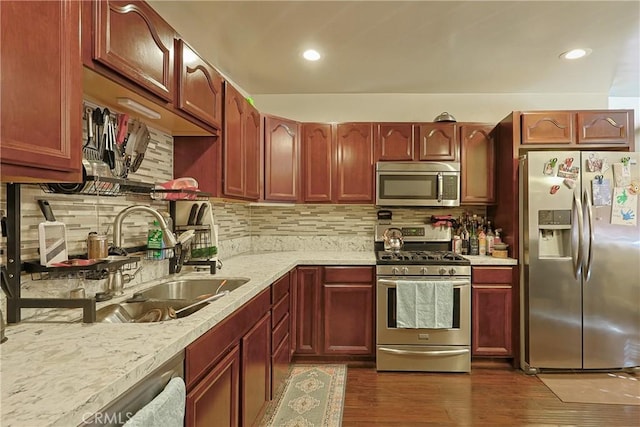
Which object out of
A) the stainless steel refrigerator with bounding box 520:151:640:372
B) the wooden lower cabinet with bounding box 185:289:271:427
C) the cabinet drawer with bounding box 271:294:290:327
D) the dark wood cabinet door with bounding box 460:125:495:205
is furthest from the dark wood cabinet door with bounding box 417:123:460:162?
the wooden lower cabinet with bounding box 185:289:271:427

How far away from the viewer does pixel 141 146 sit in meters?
1.81

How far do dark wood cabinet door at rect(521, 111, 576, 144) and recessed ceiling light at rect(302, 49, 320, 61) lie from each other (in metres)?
1.78

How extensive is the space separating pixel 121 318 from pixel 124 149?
80 cm

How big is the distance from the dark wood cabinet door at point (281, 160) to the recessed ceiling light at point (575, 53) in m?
2.22

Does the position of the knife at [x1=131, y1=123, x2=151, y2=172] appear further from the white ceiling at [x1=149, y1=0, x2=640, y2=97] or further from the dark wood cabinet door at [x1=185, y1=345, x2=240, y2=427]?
the dark wood cabinet door at [x1=185, y1=345, x2=240, y2=427]

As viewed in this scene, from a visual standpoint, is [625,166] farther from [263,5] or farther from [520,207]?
[263,5]

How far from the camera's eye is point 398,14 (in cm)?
211

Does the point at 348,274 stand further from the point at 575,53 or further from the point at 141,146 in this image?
the point at 575,53

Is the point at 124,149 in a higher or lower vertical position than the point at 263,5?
lower

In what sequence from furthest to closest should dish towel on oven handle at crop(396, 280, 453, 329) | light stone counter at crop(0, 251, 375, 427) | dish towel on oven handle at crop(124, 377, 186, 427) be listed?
dish towel on oven handle at crop(396, 280, 453, 329) < dish towel on oven handle at crop(124, 377, 186, 427) < light stone counter at crop(0, 251, 375, 427)

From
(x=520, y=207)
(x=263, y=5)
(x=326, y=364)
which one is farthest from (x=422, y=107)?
(x=326, y=364)

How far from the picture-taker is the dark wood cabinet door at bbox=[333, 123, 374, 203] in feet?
10.7

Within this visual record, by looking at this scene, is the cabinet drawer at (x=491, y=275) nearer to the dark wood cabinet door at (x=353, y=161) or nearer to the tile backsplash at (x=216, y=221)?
the tile backsplash at (x=216, y=221)

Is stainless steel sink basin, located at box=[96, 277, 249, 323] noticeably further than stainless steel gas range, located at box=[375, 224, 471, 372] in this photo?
No
